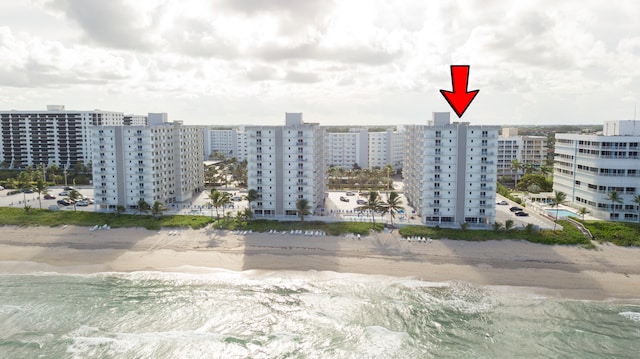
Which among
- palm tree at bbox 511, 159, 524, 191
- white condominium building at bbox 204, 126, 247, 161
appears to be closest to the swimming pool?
palm tree at bbox 511, 159, 524, 191

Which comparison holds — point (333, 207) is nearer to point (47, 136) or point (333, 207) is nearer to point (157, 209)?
point (157, 209)

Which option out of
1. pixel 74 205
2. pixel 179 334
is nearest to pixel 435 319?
pixel 179 334

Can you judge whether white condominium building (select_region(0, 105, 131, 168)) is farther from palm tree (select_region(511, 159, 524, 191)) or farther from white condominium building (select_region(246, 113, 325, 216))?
palm tree (select_region(511, 159, 524, 191))

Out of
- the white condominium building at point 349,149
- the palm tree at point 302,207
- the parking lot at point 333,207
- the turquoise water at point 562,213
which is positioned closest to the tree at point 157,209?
the parking lot at point 333,207

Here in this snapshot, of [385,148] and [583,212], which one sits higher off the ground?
[385,148]

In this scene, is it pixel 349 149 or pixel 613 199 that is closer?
pixel 613 199

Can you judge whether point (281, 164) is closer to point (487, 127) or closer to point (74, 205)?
point (487, 127)

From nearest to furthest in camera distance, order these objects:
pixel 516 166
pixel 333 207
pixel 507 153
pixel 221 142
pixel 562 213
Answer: pixel 562 213
pixel 333 207
pixel 516 166
pixel 507 153
pixel 221 142

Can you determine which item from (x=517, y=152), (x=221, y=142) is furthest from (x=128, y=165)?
(x=221, y=142)
